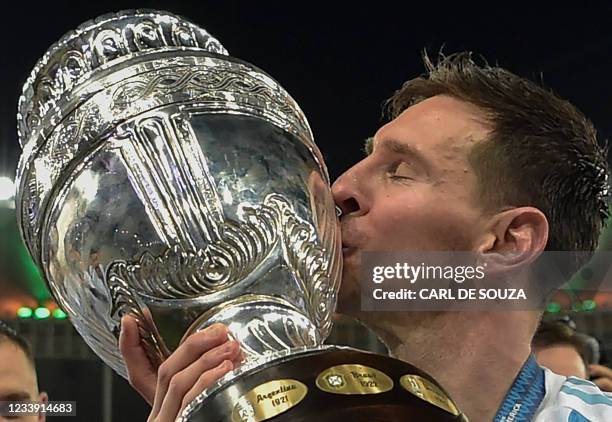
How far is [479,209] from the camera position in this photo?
2.75 feet

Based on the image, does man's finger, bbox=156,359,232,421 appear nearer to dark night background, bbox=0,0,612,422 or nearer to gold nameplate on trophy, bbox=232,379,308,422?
gold nameplate on trophy, bbox=232,379,308,422

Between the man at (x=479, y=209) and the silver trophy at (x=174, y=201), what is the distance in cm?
13

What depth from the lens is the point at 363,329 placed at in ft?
3.32

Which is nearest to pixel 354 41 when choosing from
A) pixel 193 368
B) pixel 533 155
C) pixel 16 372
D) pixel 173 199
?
pixel 533 155

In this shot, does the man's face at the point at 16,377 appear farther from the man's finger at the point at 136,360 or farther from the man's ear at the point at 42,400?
the man's finger at the point at 136,360

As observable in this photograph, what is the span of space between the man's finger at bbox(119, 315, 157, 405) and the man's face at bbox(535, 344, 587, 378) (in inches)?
21.6

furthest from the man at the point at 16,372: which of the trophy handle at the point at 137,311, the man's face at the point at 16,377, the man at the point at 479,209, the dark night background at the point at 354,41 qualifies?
the trophy handle at the point at 137,311

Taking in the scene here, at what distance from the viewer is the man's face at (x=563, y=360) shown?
3.42ft

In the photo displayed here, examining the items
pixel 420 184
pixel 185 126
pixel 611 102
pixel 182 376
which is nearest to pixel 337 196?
pixel 420 184

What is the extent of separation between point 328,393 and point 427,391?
6 centimetres

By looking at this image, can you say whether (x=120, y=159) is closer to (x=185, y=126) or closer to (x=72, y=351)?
(x=185, y=126)

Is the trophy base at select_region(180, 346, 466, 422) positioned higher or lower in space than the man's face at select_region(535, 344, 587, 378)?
higher

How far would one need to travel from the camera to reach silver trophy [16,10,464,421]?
1.87 ft

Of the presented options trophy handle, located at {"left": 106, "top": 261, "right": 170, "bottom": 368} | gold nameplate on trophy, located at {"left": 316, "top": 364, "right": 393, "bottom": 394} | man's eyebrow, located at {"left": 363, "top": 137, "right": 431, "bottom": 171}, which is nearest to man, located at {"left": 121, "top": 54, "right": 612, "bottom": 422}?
man's eyebrow, located at {"left": 363, "top": 137, "right": 431, "bottom": 171}
